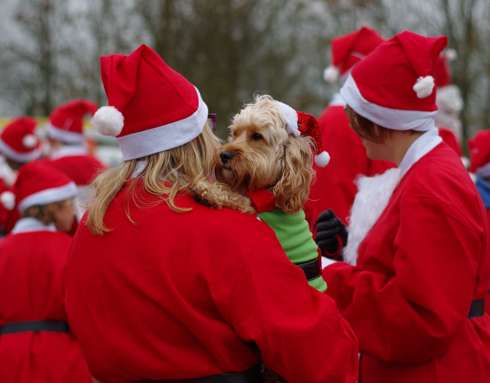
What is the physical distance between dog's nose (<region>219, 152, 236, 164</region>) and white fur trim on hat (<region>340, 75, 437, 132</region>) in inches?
39.5

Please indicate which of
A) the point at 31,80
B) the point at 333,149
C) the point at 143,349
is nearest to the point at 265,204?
the point at 143,349

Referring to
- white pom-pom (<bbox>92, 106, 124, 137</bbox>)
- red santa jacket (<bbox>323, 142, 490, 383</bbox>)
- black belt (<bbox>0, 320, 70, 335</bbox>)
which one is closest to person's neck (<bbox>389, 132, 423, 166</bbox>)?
red santa jacket (<bbox>323, 142, 490, 383</bbox>)

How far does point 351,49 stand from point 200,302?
385 centimetres

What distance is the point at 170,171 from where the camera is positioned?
2.83 meters

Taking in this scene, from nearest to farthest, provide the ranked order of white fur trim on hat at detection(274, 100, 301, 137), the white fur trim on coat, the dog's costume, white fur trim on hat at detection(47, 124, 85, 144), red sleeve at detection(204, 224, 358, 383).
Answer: red sleeve at detection(204, 224, 358, 383)
the dog's costume
white fur trim on hat at detection(274, 100, 301, 137)
the white fur trim on coat
white fur trim on hat at detection(47, 124, 85, 144)

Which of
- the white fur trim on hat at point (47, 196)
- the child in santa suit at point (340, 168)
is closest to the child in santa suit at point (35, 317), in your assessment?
the white fur trim on hat at point (47, 196)

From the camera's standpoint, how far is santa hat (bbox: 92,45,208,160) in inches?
111

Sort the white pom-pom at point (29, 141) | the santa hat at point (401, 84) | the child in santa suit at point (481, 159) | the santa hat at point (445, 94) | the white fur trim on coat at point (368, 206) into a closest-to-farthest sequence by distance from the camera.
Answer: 1. the santa hat at point (401, 84)
2. the white fur trim on coat at point (368, 206)
3. the child in santa suit at point (481, 159)
4. the santa hat at point (445, 94)
5. the white pom-pom at point (29, 141)

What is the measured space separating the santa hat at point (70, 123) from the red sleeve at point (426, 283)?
588 cm

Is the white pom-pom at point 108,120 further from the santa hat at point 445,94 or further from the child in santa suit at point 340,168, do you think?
the santa hat at point 445,94

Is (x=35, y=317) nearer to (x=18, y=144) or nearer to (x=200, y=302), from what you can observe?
(x=200, y=302)

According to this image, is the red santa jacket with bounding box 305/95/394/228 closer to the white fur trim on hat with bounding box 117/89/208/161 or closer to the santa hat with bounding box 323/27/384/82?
the santa hat with bounding box 323/27/384/82

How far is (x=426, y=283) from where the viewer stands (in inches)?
128

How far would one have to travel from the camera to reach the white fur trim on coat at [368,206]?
3961 millimetres
